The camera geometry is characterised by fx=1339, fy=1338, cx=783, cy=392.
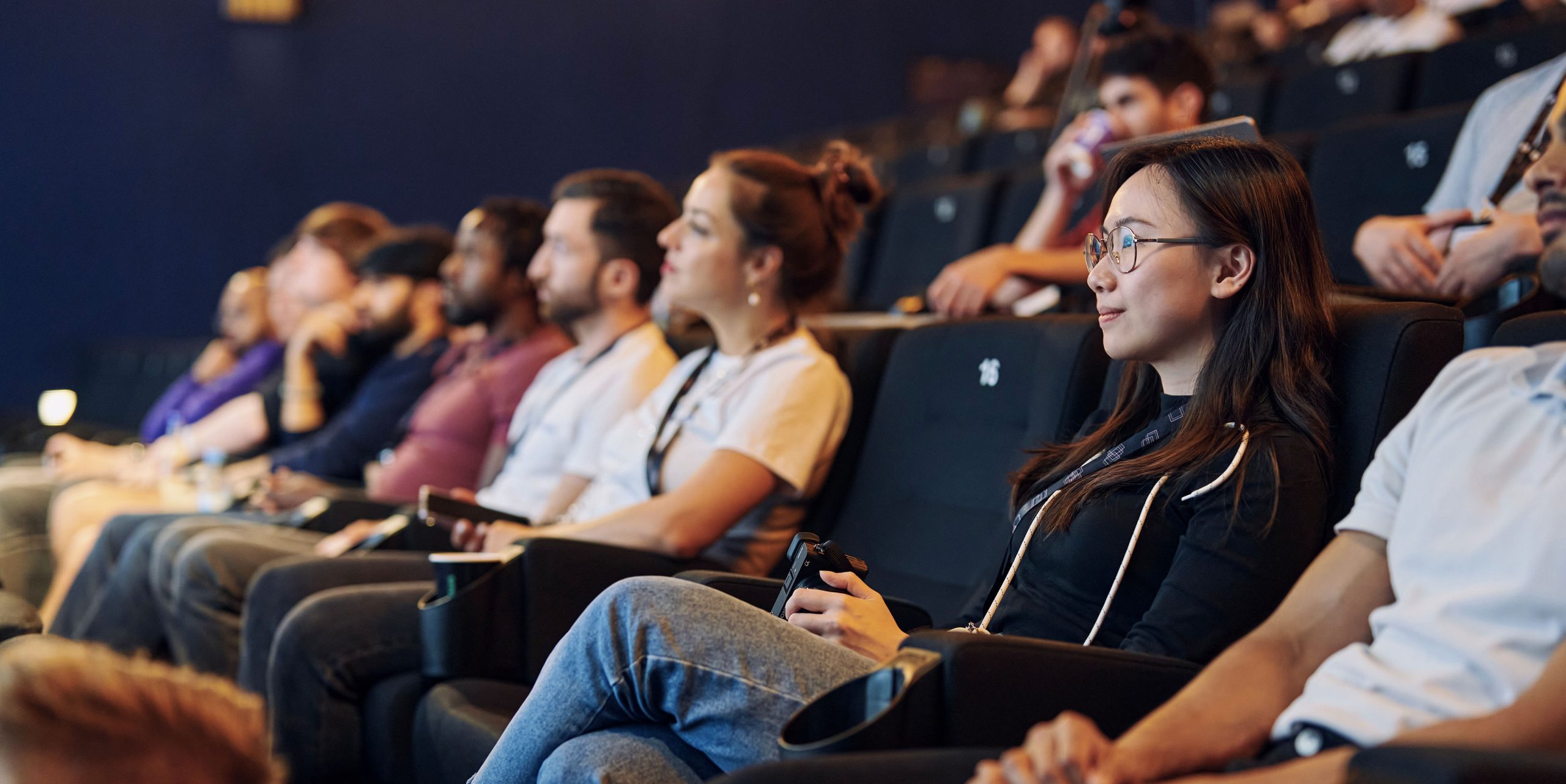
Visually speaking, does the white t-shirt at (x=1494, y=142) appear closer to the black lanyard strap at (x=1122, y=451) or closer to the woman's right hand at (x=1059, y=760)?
the black lanyard strap at (x=1122, y=451)

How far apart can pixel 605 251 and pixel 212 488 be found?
143 cm

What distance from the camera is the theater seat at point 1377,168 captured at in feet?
8.54

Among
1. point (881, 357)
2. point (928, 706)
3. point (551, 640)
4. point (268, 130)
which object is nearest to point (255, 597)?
point (551, 640)

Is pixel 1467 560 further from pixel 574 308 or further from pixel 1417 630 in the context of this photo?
pixel 574 308

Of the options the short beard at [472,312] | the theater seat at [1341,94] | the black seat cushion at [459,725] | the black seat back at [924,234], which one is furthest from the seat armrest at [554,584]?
the theater seat at [1341,94]

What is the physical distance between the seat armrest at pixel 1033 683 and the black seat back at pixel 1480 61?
2.44 metres

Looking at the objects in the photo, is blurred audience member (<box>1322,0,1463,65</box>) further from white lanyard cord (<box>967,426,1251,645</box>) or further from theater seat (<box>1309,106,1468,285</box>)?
white lanyard cord (<box>967,426,1251,645</box>)

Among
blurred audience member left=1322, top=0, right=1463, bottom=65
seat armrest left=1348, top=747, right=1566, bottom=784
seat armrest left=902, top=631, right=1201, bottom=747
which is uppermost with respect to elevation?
blurred audience member left=1322, top=0, right=1463, bottom=65

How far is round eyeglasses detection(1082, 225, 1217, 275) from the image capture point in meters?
1.56

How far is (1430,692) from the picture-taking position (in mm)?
1084

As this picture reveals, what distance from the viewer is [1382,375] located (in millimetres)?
1453

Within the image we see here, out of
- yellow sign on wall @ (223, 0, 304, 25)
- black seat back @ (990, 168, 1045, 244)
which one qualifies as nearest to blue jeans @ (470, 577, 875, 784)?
black seat back @ (990, 168, 1045, 244)

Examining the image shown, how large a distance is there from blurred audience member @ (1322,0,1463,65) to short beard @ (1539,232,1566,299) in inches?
96.9

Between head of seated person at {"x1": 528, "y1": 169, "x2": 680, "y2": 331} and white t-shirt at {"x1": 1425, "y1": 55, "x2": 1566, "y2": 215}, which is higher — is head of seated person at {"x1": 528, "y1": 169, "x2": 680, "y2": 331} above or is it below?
below
